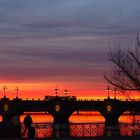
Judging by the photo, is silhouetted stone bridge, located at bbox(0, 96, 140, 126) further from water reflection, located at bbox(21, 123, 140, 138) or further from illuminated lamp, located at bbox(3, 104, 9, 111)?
water reflection, located at bbox(21, 123, 140, 138)

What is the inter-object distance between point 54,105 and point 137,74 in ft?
306

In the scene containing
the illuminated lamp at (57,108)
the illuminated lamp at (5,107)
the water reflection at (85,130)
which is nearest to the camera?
the water reflection at (85,130)

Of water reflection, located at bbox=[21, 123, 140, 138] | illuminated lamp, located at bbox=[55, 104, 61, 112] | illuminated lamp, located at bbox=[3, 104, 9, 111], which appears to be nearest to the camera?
water reflection, located at bbox=[21, 123, 140, 138]

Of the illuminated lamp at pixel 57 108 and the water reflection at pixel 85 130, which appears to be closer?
the water reflection at pixel 85 130

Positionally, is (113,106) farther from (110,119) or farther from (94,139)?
(94,139)

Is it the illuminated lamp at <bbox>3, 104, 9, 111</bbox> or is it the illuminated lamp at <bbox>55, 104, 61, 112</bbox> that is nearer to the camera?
the illuminated lamp at <bbox>3, 104, 9, 111</bbox>

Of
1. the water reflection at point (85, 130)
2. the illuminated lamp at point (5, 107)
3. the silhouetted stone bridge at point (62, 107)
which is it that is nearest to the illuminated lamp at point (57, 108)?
the silhouetted stone bridge at point (62, 107)

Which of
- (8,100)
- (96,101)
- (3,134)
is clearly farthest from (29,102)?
(3,134)

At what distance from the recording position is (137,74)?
3203 cm

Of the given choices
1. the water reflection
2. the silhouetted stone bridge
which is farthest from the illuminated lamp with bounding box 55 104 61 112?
the water reflection

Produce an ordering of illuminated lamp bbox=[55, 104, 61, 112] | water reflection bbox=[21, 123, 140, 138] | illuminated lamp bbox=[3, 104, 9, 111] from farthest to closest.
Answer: illuminated lamp bbox=[55, 104, 61, 112]
illuminated lamp bbox=[3, 104, 9, 111]
water reflection bbox=[21, 123, 140, 138]

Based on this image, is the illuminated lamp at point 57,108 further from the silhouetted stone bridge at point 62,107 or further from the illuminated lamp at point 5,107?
the illuminated lamp at point 5,107

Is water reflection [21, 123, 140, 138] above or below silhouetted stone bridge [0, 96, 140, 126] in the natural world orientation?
below

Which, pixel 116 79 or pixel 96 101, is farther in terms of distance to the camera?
pixel 96 101
